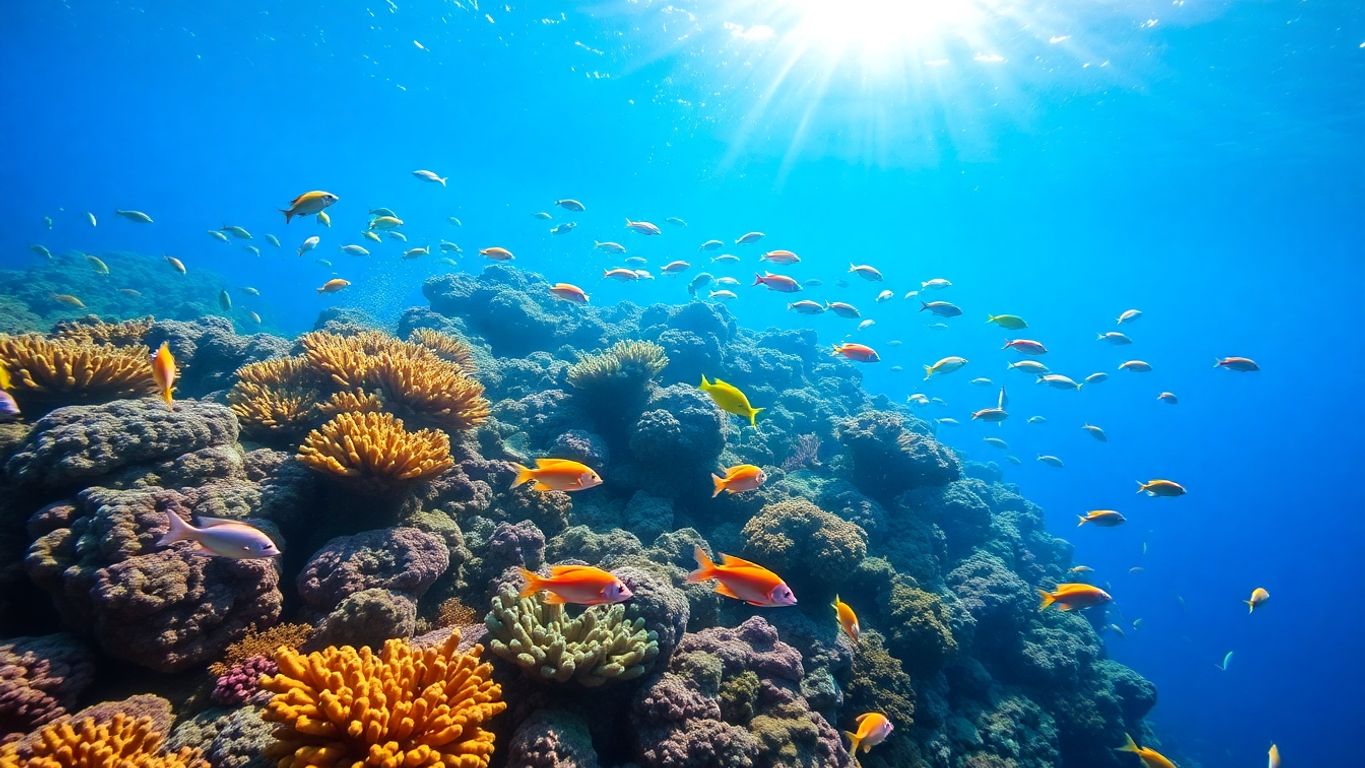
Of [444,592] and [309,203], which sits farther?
[309,203]

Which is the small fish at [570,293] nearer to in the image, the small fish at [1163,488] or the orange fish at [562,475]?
the orange fish at [562,475]

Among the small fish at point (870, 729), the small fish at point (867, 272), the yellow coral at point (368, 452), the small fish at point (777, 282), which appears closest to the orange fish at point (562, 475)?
the yellow coral at point (368, 452)

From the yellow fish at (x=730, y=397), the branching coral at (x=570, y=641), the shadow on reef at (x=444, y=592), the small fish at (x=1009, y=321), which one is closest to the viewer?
the shadow on reef at (x=444, y=592)

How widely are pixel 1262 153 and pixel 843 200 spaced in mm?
27604

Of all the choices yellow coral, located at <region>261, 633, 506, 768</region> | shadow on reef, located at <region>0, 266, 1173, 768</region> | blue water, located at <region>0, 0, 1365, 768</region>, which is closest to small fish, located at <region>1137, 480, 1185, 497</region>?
shadow on reef, located at <region>0, 266, 1173, 768</region>

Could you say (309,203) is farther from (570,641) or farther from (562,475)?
(570,641)

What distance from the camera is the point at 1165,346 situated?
326ft

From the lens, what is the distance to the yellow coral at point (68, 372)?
4.71 m

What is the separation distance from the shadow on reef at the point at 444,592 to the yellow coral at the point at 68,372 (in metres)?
0.02

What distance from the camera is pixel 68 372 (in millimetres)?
4855

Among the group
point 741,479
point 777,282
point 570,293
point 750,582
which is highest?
point 777,282

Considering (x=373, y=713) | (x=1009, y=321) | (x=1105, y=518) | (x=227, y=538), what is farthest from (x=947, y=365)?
(x=227, y=538)

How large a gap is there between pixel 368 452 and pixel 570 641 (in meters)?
2.39

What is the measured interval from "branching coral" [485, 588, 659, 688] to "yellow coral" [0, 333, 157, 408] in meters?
4.95
